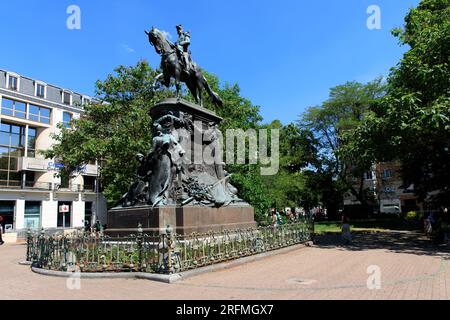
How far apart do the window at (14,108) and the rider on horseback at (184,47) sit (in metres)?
38.1

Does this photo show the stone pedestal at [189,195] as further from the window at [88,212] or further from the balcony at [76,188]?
the window at [88,212]

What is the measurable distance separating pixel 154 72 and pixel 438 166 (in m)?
22.2

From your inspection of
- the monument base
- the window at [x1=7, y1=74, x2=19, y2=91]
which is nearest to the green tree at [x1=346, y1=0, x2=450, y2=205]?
the monument base

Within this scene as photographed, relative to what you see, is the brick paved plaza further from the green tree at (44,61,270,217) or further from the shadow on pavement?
the green tree at (44,61,270,217)

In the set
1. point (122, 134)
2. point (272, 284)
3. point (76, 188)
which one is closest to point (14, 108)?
point (76, 188)

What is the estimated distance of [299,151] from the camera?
172ft

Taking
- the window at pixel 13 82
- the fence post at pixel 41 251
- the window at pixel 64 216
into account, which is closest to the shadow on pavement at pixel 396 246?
the fence post at pixel 41 251

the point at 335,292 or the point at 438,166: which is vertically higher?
the point at 438,166

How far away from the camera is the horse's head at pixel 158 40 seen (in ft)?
48.1

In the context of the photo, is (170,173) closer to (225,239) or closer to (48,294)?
(225,239)

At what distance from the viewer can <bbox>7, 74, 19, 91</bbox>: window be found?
151 feet

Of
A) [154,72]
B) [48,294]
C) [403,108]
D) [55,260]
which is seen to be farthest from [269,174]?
[48,294]

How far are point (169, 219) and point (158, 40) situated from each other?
7.21m

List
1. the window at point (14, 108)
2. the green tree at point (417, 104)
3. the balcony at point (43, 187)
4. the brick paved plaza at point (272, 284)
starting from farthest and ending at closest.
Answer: the window at point (14, 108), the balcony at point (43, 187), the green tree at point (417, 104), the brick paved plaza at point (272, 284)
